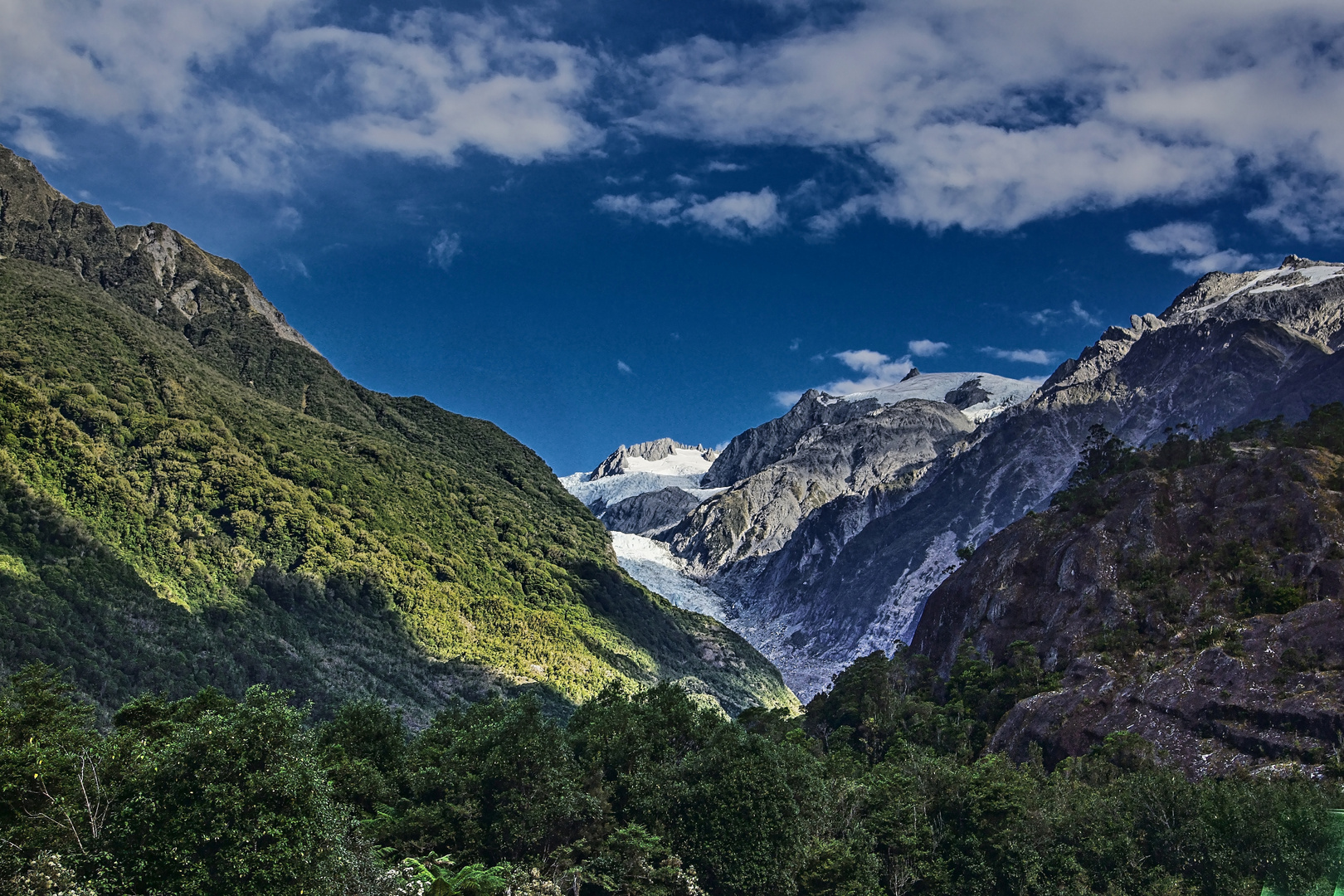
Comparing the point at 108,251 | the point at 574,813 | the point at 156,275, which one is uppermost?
the point at 108,251

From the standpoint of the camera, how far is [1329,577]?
7500 centimetres

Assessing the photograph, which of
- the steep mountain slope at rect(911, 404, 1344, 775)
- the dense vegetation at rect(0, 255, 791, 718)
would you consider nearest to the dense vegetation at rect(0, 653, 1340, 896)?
the steep mountain slope at rect(911, 404, 1344, 775)

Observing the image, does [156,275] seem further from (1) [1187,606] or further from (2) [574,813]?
(1) [1187,606]

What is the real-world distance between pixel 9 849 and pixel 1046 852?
4814 cm

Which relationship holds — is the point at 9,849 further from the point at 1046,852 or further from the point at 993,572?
the point at 993,572

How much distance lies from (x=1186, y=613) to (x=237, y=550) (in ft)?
342

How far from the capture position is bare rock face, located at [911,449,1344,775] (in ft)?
213

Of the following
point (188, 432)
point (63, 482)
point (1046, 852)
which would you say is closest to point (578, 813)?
point (1046, 852)

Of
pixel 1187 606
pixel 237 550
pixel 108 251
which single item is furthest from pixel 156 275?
pixel 1187 606

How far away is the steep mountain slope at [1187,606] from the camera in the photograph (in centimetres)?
6525

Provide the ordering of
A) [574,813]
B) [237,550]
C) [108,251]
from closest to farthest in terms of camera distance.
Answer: [574,813]
[237,550]
[108,251]

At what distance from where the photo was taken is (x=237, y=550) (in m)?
117

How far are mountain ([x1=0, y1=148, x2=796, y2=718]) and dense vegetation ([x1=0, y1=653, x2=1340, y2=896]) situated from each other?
35309 millimetres

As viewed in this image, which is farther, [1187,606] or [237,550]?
[237,550]
